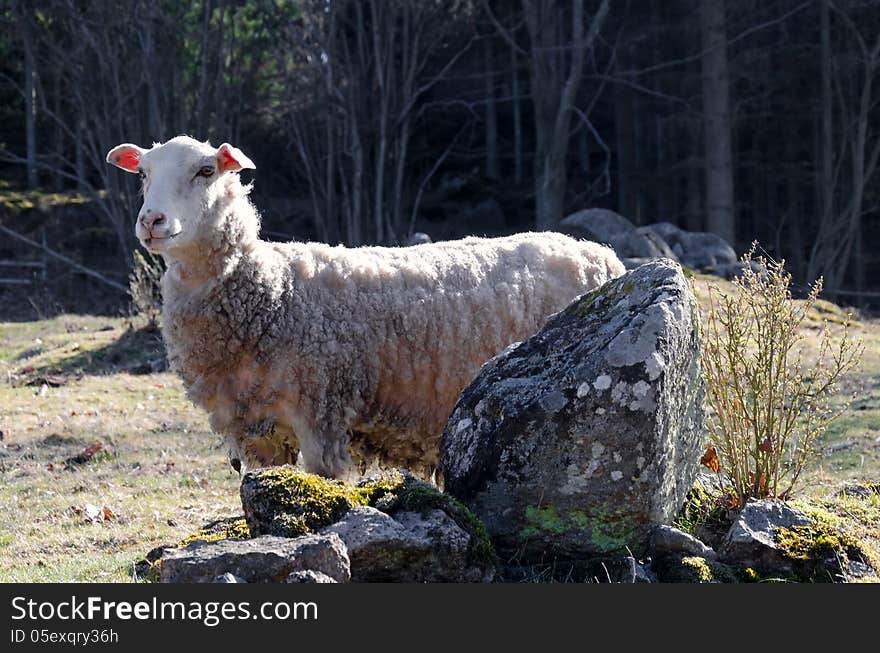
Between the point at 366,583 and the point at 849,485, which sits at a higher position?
the point at 366,583

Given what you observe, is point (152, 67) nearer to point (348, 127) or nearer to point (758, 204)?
point (348, 127)

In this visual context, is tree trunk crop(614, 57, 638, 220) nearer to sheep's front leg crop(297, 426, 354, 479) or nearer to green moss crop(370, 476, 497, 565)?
sheep's front leg crop(297, 426, 354, 479)

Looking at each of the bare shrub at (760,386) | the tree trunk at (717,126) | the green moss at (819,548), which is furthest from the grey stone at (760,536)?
the tree trunk at (717,126)

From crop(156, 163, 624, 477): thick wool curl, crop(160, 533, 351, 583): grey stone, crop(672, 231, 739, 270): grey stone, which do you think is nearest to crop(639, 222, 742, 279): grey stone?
crop(672, 231, 739, 270): grey stone

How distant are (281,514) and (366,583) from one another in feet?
1.58

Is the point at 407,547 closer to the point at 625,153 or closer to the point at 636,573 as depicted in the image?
the point at 636,573

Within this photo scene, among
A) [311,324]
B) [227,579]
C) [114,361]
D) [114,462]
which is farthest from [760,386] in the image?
[114,361]

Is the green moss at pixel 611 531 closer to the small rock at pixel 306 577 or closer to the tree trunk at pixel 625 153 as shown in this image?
the small rock at pixel 306 577

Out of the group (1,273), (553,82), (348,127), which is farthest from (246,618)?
(1,273)

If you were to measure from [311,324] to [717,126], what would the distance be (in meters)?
17.6

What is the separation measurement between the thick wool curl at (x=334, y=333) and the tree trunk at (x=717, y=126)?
16.2m

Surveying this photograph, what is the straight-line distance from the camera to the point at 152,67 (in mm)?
16703

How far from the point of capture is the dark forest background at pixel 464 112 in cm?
1697

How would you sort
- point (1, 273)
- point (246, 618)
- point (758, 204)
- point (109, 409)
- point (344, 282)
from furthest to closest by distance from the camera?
1. point (758, 204)
2. point (1, 273)
3. point (109, 409)
4. point (344, 282)
5. point (246, 618)
